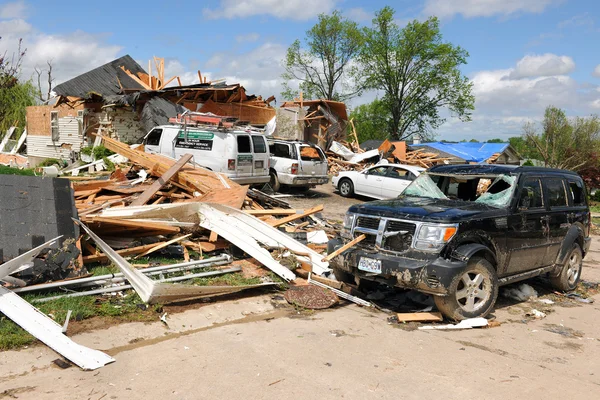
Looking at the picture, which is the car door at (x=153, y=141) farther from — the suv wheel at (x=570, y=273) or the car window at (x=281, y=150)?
the suv wheel at (x=570, y=273)

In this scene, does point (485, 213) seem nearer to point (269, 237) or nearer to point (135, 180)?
point (269, 237)

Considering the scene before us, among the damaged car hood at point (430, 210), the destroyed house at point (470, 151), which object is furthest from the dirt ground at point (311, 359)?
the destroyed house at point (470, 151)

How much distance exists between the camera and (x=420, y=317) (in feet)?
20.4

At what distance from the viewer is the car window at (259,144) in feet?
48.3

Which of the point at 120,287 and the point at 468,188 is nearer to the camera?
the point at 120,287

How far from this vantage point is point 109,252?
21.3 feet

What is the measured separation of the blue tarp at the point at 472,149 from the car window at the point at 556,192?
78.4 ft

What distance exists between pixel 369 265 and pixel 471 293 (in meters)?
1.35

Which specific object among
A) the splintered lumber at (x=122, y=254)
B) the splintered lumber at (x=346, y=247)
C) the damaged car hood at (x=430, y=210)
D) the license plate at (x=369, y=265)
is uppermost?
the damaged car hood at (x=430, y=210)

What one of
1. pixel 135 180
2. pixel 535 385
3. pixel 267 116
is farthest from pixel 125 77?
pixel 535 385

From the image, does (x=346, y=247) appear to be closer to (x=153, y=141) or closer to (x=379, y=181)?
(x=153, y=141)

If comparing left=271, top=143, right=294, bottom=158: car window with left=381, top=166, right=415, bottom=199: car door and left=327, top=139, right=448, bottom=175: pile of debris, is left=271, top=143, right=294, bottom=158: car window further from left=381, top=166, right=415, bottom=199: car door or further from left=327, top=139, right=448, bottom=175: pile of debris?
left=327, top=139, right=448, bottom=175: pile of debris

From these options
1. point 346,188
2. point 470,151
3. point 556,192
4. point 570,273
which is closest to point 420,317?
point 556,192

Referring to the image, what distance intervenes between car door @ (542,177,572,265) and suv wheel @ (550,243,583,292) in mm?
402
